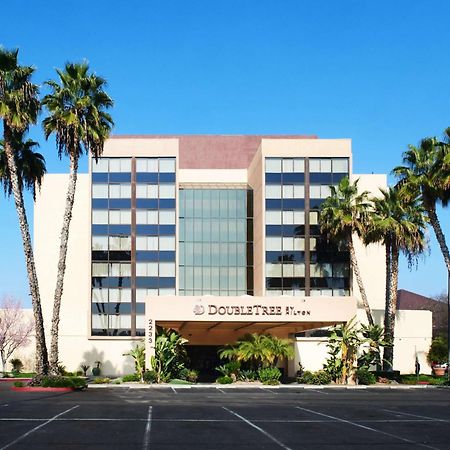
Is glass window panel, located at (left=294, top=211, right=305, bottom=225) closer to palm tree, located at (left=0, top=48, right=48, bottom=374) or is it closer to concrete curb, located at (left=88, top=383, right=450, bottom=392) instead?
concrete curb, located at (left=88, top=383, right=450, bottom=392)

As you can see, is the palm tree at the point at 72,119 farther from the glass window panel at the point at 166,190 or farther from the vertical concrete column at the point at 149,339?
the glass window panel at the point at 166,190

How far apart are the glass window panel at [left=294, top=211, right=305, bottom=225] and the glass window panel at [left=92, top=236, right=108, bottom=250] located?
16259mm

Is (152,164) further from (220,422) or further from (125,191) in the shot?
(220,422)

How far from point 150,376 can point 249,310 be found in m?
7.41

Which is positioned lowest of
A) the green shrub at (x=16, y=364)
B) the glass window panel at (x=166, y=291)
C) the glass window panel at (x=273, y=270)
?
the green shrub at (x=16, y=364)

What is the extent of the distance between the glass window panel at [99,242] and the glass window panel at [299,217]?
16.3 meters

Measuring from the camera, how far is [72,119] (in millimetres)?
43875

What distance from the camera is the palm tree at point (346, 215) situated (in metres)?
58.6

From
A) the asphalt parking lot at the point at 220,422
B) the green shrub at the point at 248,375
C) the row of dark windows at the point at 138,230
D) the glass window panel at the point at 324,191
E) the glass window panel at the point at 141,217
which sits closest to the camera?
the asphalt parking lot at the point at 220,422

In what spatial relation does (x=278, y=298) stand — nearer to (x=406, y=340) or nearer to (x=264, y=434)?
(x=406, y=340)

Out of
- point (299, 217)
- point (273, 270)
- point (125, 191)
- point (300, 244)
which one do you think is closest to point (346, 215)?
point (299, 217)

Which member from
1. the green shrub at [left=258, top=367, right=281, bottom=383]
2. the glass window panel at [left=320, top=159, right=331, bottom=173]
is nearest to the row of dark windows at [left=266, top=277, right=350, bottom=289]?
the glass window panel at [left=320, top=159, right=331, bottom=173]

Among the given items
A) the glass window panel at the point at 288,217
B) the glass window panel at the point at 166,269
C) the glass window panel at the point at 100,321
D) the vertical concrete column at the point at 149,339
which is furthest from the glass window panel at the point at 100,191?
the vertical concrete column at the point at 149,339

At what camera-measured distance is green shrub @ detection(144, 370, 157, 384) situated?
47513mm
